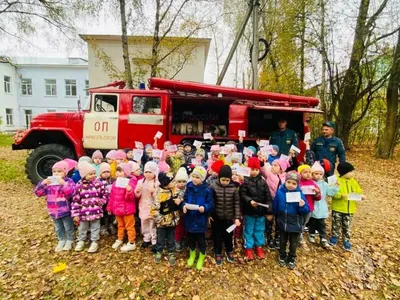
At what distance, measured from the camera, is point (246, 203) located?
324 centimetres

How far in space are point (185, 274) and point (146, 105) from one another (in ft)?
13.5

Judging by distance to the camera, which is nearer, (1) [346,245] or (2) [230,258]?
(2) [230,258]

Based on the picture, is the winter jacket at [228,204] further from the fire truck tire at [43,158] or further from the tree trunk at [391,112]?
the tree trunk at [391,112]

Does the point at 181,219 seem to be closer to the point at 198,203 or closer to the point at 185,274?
the point at 198,203

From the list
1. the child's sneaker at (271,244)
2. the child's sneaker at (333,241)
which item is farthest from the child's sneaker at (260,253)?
the child's sneaker at (333,241)

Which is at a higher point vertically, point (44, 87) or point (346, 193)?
point (44, 87)

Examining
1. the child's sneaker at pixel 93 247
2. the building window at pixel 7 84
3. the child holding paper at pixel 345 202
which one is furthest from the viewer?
the building window at pixel 7 84

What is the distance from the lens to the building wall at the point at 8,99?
80.7 ft

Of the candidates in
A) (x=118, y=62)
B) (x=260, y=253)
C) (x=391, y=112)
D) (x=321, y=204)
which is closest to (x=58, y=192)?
(x=260, y=253)

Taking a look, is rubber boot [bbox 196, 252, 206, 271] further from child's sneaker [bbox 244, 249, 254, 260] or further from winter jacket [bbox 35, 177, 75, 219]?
winter jacket [bbox 35, 177, 75, 219]

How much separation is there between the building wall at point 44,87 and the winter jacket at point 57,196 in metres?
25.9

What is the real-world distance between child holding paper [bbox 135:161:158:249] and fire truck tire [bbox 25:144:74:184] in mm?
3487

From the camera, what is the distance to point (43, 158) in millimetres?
5863

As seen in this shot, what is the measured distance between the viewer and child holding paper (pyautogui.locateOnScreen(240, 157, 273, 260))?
3234mm
